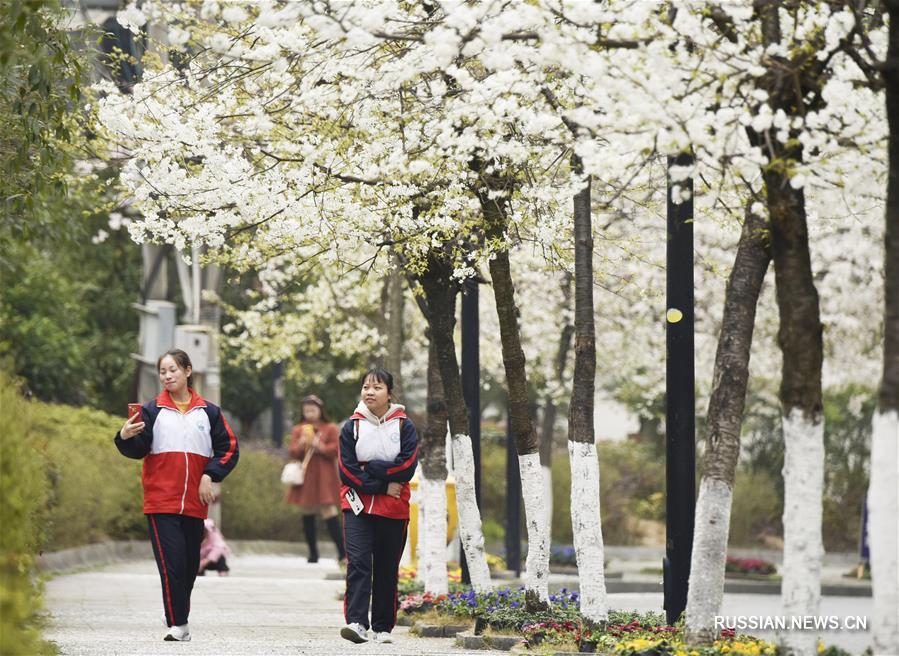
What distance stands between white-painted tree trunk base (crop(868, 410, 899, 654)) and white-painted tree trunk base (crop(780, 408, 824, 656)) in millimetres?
412

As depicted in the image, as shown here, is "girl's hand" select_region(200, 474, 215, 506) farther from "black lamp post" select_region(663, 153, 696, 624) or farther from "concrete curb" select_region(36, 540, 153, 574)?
"concrete curb" select_region(36, 540, 153, 574)

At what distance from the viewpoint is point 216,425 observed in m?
10.5

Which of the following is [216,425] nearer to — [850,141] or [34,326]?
[850,141]

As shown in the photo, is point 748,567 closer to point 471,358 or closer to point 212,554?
point 212,554

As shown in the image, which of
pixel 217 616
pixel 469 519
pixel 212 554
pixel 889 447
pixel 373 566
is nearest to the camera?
pixel 889 447

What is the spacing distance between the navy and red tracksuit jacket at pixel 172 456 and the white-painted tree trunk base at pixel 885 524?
4.48 metres

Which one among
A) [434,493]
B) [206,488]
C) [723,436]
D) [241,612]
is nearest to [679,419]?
[723,436]

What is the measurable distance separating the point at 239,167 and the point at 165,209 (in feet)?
3.53

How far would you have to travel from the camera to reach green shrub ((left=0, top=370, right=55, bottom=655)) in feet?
20.1

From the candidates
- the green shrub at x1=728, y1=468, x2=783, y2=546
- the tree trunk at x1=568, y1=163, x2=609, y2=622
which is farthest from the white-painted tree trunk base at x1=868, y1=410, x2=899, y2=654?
the green shrub at x1=728, y1=468, x2=783, y2=546

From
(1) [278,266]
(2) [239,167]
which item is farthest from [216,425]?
(1) [278,266]

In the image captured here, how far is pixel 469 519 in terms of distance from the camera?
12227 millimetres

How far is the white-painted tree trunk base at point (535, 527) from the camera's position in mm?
11094

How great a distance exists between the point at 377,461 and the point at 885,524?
400cm
